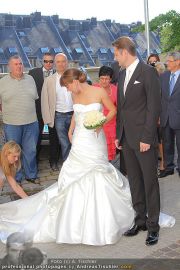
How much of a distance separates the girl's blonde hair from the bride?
570mm

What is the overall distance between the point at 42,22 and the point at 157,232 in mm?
51265

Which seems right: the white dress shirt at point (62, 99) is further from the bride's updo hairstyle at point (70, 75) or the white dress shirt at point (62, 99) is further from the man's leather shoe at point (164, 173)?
the bride's updo hairstyle at point (70, 75)

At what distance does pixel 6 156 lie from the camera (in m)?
5.42

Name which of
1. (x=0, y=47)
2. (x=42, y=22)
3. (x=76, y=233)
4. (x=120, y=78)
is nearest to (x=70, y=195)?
(x=76, y=233)

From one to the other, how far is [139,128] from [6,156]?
1843 mm

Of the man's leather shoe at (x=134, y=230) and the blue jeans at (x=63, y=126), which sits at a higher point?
the blue jeans at (x=63, y=126)

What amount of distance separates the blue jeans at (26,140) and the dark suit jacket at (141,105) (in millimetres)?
2843

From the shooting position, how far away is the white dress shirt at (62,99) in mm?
7363

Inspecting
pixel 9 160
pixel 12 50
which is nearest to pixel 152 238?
pixel 9 160

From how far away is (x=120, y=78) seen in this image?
473cm

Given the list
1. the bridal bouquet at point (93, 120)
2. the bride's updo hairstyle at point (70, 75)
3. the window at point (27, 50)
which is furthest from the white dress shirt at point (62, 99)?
the window at point (27, 50)

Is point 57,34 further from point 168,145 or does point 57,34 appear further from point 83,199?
point 83,199

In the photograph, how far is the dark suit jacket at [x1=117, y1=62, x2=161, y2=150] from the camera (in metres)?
4.34

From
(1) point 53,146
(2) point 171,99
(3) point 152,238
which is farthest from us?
(1) point 53,146
